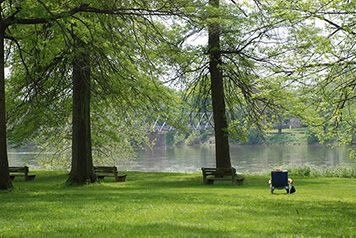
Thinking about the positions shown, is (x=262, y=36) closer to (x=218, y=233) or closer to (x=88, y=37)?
(x=88, y=37)

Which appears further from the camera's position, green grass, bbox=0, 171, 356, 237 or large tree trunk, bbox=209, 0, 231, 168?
large tree trunk, bbox=209, 0, 231, 168

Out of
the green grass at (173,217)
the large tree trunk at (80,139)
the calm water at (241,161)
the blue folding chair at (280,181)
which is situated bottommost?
the calm water at (241,161)

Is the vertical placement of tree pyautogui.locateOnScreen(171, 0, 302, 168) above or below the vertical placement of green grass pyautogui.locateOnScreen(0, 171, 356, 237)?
above

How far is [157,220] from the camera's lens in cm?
636

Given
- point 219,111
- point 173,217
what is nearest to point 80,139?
point 219,111

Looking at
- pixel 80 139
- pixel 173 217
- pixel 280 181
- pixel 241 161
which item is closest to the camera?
pixel 173 217

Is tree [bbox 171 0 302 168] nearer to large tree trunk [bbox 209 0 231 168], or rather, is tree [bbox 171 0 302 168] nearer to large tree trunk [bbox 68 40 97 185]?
large tree trunk [bbox 209 0 231 168]

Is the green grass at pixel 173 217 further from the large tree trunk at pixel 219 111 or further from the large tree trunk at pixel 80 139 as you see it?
the large tree trunk at pixel 219 111

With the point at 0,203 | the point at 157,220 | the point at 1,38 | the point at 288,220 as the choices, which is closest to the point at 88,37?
the point at 1,38

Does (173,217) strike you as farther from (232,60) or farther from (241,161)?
(241,161)

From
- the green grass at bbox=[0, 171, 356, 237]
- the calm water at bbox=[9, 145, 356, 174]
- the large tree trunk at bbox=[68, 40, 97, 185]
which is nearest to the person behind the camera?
the green grass at bbox=[0, 171, 356, 237]

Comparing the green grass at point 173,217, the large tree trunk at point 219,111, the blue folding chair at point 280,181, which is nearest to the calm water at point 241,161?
the large tree trunk at point 219,111

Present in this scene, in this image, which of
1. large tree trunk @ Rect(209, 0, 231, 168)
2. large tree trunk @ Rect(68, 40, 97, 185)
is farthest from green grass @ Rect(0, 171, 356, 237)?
large tree trunk @ Rect(209, 0, 231, 168)

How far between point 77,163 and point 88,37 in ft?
14.4
